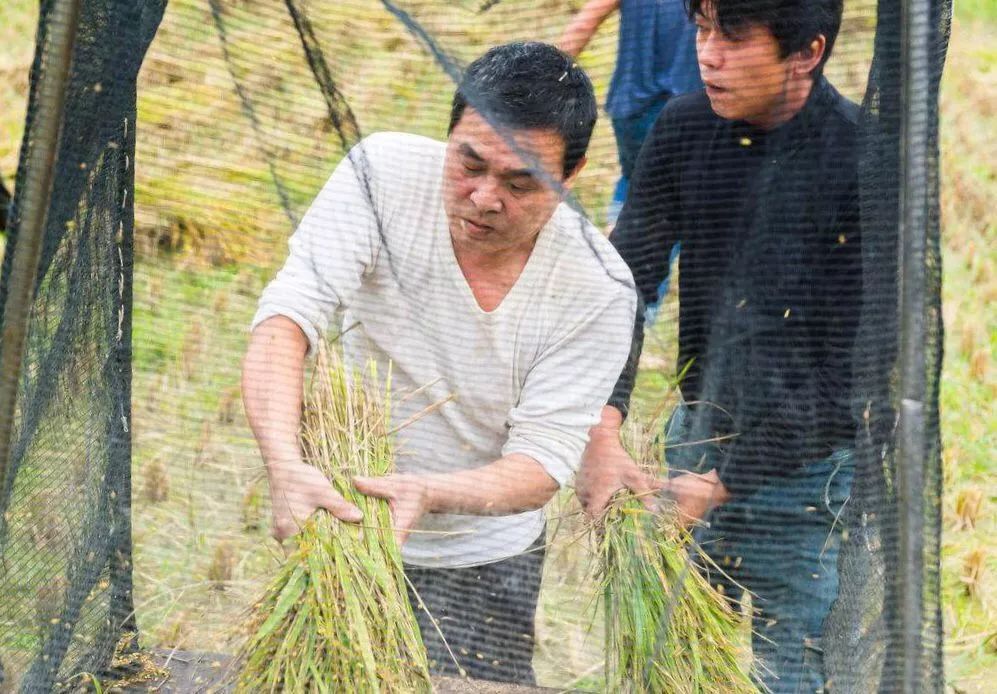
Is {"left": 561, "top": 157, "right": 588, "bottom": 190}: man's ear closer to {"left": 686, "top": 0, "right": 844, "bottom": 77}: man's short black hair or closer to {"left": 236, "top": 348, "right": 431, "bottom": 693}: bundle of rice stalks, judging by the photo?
{"left": 686, "top": 0, "right": 844, "bottom": 77}: man's short black hair

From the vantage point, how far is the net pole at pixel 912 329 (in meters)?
1.62

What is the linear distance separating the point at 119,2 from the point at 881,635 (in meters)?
1.43

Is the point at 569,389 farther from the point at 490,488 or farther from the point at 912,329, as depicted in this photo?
the point at 912,329

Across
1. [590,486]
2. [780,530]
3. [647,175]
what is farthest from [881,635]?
[647,175]

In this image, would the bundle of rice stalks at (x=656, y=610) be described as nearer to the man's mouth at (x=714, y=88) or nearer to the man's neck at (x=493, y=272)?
the man's neck at (x=493, y=272)

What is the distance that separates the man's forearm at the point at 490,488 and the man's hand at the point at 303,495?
136mm

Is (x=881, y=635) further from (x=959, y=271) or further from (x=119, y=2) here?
(x=959, y=271)

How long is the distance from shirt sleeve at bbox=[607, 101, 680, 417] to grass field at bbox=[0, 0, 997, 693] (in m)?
0.08

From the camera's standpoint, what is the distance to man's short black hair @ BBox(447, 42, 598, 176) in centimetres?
175

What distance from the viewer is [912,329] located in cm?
167

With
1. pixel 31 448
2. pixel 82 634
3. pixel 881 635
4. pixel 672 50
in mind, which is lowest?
pixel 82 634

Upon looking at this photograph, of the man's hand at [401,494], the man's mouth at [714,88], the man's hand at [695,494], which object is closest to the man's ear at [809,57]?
the man's mouth at [714,88]

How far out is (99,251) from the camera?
1.98 meters

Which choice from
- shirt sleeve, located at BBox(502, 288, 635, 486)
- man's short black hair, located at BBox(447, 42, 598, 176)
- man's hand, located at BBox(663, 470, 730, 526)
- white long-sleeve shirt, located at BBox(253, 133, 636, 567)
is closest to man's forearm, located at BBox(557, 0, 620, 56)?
man's short black hair, located at BBox(447, 42, 598, 176)
